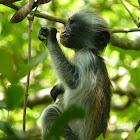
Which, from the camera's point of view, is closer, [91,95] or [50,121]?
[50,121]

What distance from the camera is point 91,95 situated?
5148 millimetres

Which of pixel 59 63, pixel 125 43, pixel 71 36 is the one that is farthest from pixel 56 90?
pixel 125 43

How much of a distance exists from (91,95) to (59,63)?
919 mm

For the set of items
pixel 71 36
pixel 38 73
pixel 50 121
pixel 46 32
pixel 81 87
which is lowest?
pixel 38 73

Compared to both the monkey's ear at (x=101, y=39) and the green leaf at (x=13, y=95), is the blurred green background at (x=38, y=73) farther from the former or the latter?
the monkey's ear at (x=101, y=39)

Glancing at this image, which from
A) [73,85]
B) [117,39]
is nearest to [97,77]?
[73,85]

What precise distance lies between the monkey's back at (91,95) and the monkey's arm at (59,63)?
0.41 ft

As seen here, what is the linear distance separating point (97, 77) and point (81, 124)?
3.40ft

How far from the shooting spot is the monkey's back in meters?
5.03

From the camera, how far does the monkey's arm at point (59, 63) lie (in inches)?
203

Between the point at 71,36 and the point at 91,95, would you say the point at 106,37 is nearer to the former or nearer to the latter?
the point at 71,36

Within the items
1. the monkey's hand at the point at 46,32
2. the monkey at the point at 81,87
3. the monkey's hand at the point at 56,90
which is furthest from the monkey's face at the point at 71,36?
the monkey's hand at the point at 56,90

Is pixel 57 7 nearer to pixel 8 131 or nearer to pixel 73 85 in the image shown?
pixel 73 85

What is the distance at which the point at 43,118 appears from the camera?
5020mm
